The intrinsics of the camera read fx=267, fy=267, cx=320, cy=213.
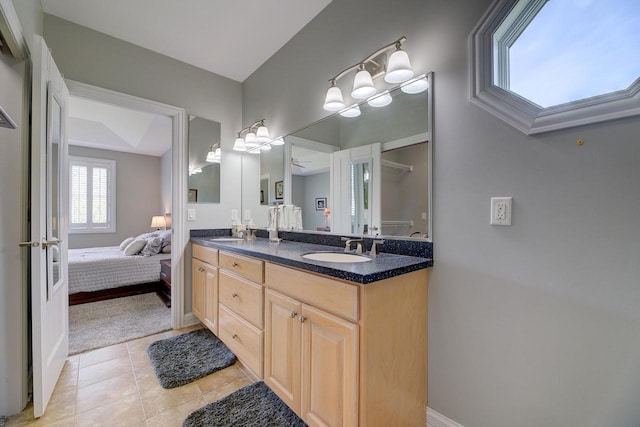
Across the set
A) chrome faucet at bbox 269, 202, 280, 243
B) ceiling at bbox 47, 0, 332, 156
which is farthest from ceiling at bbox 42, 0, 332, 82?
chrome faucet at bbox 269, 202, 280, 243

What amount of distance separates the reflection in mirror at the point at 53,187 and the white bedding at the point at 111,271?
1.74 meters

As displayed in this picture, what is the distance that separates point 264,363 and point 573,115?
5.81 ft

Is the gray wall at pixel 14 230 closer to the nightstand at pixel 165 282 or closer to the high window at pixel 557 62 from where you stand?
the nightstand at pixel 165 282

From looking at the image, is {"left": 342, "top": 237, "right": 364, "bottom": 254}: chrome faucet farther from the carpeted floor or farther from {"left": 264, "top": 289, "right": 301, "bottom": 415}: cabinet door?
the carpeted floor

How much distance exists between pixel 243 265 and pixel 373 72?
142 centimetres

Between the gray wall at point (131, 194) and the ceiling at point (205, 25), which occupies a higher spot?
the ceiling at point (205, 25)

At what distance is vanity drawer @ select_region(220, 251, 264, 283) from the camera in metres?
1.54

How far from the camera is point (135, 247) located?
381 centimetres

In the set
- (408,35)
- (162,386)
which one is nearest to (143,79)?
(408,35)

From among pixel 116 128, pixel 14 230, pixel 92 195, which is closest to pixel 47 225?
pixel 14 230

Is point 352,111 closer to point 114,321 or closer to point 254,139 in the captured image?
point 254,139

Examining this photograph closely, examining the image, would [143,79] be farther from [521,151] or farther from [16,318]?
[521,151]

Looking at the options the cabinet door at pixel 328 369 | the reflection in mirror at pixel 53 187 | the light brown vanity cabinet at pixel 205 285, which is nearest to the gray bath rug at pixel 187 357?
the light brown vanity cabinet at pixel 205 285

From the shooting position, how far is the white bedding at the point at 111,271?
3152mm
